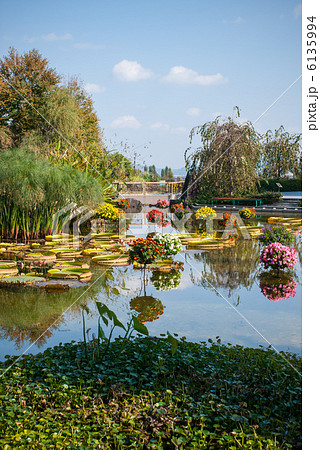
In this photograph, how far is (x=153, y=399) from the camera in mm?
3764

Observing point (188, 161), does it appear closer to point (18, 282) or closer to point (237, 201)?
point (237, 201)

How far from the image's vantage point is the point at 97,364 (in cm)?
440

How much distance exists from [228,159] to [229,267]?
17.0m

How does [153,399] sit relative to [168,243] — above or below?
→ below

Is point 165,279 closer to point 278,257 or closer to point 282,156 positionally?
point 278,257

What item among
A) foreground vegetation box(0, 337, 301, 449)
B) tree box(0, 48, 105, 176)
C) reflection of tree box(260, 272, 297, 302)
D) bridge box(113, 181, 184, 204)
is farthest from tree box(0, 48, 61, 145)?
foreground vegetation box(0, 337, 301, 449)

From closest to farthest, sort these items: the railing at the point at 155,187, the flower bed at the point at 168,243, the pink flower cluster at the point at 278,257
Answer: the pink flower cluster at the point at 278,257 → the flower bed at the point at 168,243 → the railing at the point at 155,187

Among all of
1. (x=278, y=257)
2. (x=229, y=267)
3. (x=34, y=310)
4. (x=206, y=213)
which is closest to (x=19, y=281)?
(x=34, y=310)

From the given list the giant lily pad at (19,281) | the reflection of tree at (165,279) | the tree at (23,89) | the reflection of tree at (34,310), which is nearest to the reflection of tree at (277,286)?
the reflection of tree at (165,279)

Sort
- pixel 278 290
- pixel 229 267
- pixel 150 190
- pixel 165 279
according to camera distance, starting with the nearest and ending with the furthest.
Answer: pixel 278 290, pixel 165 279, pixel 229 267, pixel 150 190

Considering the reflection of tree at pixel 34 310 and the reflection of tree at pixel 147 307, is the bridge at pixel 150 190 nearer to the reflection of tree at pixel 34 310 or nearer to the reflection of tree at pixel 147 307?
the reflection of tree at pixel 34 310

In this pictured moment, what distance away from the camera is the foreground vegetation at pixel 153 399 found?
322 centimetres

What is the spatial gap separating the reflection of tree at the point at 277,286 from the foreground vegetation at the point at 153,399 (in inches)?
102

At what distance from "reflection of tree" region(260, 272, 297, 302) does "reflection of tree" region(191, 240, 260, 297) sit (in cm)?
26
